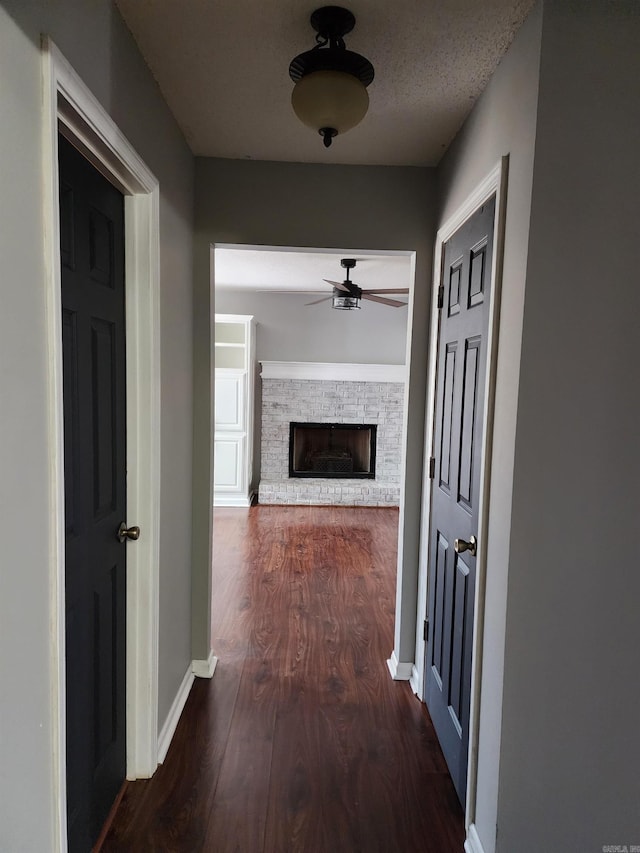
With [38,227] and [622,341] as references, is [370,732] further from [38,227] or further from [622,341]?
[38,227]

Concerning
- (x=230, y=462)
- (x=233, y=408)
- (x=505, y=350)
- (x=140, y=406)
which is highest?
(x=505, y=350)

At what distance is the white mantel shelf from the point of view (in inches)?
249

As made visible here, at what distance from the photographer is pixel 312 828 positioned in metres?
1.74

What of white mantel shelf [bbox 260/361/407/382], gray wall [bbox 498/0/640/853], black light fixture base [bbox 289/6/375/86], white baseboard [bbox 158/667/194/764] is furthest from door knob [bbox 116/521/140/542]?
white mantel shelf [bbox 260/361/407/382]

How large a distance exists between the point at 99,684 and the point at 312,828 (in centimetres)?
86

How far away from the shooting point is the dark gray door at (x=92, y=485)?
1.39 metres

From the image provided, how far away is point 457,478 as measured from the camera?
200 centimetres

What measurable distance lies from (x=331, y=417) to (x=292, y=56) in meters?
4.98

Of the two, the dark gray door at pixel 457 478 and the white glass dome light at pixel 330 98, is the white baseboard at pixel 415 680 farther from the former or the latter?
the white glass dome light at pixel 330 98

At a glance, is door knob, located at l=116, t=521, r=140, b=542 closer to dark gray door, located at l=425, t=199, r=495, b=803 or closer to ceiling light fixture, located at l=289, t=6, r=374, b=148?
dark gray door, located at l=425, t=199, r=495, b=803

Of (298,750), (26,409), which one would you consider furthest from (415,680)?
(26,409)

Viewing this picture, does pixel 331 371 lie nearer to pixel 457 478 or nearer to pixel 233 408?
pixel 233 408

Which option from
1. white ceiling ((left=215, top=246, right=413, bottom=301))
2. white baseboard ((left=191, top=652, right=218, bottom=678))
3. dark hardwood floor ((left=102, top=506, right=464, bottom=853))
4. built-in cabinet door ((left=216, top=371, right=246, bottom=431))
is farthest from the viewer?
built-in cabinet door ((left=216, top=371, right=246, bottom=431))

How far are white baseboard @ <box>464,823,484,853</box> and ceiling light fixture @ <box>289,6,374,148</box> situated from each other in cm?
219
